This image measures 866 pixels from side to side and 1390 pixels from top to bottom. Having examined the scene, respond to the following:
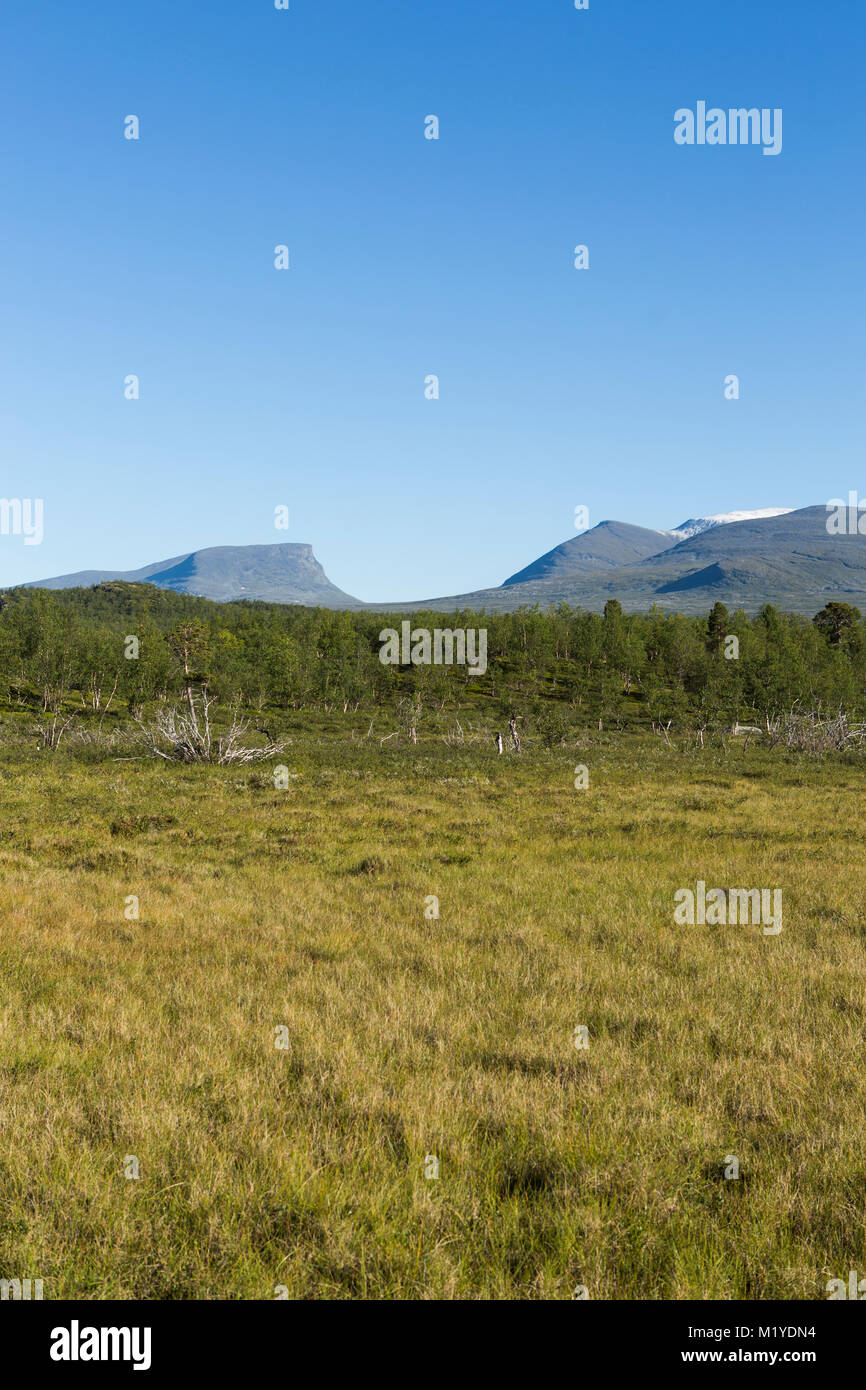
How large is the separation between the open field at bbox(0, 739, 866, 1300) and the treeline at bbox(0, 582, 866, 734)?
46981mm

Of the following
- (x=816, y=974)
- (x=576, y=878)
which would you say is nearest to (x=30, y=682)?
(x=576, y=878)

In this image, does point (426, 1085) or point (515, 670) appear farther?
point (515, 670)

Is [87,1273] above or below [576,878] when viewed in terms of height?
above

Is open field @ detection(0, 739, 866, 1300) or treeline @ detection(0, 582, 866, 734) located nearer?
open field @ detection(0, 739, 866, 1300)

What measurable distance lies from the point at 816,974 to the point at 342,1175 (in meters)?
6.46

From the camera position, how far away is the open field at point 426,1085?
384cm

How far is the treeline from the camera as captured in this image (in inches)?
2980

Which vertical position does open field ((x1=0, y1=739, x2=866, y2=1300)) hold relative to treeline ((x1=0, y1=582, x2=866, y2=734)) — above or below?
below

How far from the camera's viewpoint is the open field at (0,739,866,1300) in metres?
3.84

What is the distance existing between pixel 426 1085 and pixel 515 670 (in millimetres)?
100972

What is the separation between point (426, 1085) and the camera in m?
5.60

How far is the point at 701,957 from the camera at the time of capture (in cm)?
927
